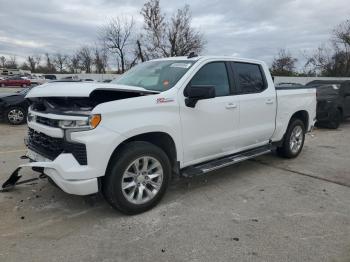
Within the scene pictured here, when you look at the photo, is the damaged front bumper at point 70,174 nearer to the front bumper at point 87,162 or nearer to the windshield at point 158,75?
the front bumper at point 87,162

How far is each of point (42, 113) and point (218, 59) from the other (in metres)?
2.60

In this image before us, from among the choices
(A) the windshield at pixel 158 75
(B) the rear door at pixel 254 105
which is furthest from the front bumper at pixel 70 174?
(B) the rear door at pixel 254 105

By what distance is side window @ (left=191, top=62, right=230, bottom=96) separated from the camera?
4.83 meters


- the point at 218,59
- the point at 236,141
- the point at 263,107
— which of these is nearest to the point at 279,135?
the point at 263,107

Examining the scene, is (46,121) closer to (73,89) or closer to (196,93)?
(73,89)

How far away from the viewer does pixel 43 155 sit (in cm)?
415

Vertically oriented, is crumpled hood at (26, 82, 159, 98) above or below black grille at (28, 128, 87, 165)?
above

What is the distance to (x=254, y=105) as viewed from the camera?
5629mm

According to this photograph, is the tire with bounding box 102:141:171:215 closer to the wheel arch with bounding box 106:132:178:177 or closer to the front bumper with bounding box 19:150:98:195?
the wheel arch with bounding box 106:132:178:177

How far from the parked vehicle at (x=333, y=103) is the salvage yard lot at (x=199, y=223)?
20.9 ft

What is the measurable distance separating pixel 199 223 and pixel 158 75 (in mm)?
2132

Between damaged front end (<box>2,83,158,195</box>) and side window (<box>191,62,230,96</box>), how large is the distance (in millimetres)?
869

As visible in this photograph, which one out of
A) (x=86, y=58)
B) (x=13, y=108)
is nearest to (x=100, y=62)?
(x=86, y=58)

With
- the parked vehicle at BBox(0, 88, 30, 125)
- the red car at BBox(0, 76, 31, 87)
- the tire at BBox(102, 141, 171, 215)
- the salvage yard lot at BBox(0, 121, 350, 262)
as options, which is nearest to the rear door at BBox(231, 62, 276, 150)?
the salvage yard lot at BBox(0, 121, 350, 262)
